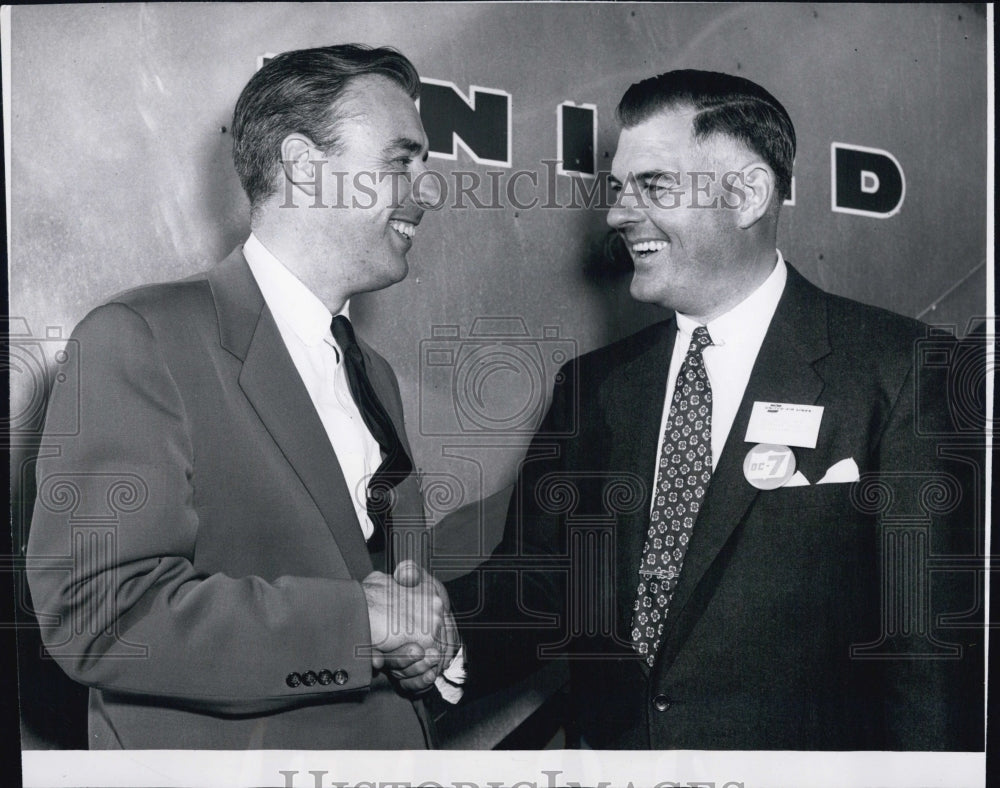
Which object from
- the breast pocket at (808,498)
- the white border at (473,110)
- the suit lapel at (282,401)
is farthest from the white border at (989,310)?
the suit lapel at (282,401)

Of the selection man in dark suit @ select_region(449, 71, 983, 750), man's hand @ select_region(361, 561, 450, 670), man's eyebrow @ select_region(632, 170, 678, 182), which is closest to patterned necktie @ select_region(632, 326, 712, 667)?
man in dark suit @ select_region(449, 71, 983, 750)

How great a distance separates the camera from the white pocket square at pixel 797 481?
7.77 feet

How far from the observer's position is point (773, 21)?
2643 millimetres

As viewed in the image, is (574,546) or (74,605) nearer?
(74,605)

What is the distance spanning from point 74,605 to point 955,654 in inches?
78.0

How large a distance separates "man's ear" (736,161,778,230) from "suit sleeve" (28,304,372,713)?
1.19 m

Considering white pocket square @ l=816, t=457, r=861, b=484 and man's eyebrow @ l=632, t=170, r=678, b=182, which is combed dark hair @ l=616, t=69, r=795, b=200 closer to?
man's eyebrow @ l=632, t=170, r=678, b=182

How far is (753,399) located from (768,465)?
0.49ft

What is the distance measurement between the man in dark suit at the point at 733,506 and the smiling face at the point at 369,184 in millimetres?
495

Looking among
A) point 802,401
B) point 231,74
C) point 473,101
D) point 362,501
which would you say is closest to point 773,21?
point 473,101

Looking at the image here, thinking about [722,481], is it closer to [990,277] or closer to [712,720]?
[712,720]

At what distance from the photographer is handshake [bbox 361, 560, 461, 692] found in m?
2.36

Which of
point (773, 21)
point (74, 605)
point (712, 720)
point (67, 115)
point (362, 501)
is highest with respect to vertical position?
point (773, 21)

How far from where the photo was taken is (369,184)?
2463 millimetres
